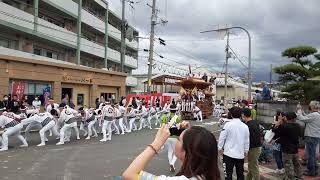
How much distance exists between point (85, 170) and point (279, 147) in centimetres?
479

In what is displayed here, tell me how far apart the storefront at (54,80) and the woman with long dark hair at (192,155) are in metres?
20.9

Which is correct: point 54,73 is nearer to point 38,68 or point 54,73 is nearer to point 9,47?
point 38,68

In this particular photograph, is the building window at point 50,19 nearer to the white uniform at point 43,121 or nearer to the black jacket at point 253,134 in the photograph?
the white uniform at point 43,121

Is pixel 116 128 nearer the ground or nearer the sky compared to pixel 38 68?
nearer the ground

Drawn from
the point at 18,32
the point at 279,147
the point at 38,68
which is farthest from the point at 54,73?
the point at 279,147

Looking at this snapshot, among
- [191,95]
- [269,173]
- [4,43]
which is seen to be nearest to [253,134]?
[269,173]

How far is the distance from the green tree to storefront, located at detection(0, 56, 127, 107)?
14645mm

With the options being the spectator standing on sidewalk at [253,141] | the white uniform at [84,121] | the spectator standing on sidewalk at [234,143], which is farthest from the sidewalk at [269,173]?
the white uniform at [84,121]

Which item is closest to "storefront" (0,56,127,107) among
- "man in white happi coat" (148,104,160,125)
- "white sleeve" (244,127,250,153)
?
"man in white happi coat" (148,104,160,125)

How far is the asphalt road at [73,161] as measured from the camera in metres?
9.32

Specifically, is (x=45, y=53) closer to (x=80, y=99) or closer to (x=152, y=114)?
(x=80, y=99)

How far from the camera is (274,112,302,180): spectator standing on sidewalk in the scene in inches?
321

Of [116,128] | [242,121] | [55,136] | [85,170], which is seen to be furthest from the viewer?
[116,128]

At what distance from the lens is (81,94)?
31.3m
